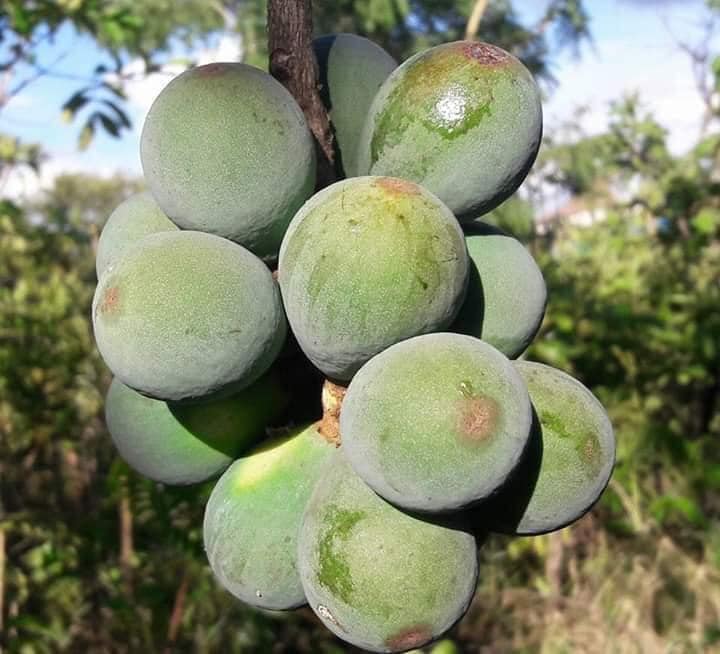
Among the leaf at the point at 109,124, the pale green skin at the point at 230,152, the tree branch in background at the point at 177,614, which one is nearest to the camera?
the pale green skin at the point at 230,152

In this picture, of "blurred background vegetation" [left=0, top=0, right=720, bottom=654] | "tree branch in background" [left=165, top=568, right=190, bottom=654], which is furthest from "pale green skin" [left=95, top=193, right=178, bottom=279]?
"tree branch in background" [left=165, top=568, right=190, bottom=654]

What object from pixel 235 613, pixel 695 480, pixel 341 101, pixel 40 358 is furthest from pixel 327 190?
pixel 695 480

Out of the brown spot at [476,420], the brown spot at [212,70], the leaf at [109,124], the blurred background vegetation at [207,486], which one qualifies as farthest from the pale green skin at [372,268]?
the leaf at [109,124]

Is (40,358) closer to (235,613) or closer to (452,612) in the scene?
(235,613)

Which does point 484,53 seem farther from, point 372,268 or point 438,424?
point 438,424

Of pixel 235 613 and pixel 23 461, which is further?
pixel 23 461

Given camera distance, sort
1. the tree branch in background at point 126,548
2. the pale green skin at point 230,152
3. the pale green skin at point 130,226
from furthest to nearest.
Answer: the tree branch in background at point 126,548 < the pale green skin at point 130,226 < the pale green skin at point 230,152

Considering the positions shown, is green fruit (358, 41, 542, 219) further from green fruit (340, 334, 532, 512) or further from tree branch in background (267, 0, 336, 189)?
green fruit (340, 334, 532, 512)

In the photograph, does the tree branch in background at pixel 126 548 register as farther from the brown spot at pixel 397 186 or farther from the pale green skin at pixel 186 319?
the brown spot at pixel 397 186
